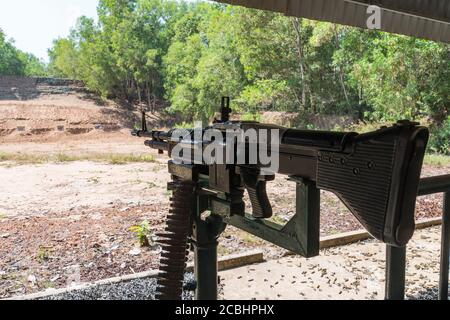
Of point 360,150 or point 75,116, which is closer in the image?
point 360,150

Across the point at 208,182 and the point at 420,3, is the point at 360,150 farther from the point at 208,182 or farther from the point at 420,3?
the point at 420,3

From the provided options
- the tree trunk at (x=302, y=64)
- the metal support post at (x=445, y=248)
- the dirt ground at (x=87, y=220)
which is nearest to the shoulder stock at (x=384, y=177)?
the metal support post at (x=445, y=248)

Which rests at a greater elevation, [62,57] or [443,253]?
[62,57]

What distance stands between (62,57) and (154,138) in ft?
69.0

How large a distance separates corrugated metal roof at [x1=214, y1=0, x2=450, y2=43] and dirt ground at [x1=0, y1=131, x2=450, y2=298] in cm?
173

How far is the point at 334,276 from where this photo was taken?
252 cm

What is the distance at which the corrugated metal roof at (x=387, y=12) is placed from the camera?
2283 millimetres

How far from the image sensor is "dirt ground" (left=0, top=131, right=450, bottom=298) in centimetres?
281

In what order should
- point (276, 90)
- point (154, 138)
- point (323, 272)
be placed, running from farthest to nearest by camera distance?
point (276, 90)
point (323, 272)
point (154, 138)

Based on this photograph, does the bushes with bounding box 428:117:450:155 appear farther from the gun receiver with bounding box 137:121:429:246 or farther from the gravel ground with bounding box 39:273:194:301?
the gun receiver with bounding box 137:121:429:246

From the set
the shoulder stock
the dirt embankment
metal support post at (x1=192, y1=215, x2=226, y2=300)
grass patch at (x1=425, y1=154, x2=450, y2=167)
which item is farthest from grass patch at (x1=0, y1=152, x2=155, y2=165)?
the shoulder stock

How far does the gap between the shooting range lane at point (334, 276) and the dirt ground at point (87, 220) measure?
36cm

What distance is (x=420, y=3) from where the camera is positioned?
270 centimetres
